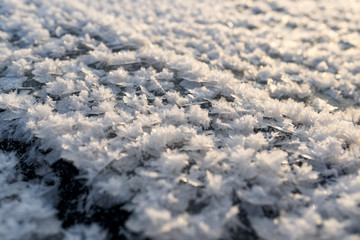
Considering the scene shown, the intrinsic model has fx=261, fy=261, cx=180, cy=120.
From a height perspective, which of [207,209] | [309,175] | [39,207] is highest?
[309,175]

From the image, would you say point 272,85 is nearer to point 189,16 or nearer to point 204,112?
point 204,112

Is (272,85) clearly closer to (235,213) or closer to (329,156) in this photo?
(329,156)

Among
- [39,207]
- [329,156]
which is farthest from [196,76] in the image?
[39,207]

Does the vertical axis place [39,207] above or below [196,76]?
below

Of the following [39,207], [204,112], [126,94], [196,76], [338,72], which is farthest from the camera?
[338,72]

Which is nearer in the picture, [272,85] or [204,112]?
[204,112]

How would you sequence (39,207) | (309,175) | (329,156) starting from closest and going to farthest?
(39,207) → (309,175) → (329,156)

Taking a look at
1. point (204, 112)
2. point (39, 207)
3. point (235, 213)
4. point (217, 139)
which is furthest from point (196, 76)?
point (39, 207)
